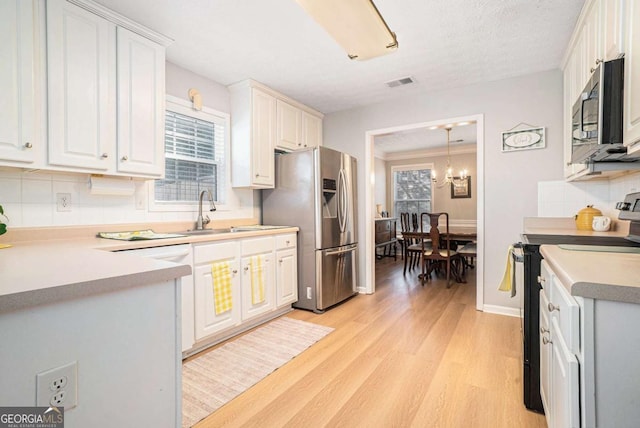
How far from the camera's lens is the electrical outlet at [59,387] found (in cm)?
70

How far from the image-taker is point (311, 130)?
4.07 metres

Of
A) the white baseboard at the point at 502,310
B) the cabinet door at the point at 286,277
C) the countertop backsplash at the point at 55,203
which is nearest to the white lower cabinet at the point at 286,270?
the cabinet door at the point at 286,277

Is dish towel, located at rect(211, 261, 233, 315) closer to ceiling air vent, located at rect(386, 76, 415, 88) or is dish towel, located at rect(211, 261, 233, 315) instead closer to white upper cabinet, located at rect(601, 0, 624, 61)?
ceiling air vent, located at rect(386, 76, 415, 88)

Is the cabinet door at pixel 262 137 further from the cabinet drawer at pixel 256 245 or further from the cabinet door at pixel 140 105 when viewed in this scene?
the cabinet door at pixel 140 105

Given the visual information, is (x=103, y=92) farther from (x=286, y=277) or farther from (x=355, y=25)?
(x=286, y=277)

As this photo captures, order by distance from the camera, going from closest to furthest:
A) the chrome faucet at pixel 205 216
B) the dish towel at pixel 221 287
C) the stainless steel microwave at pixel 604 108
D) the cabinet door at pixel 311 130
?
the stainless steel microwave at pixel 604 108
the dish towel at pixel 221 287
the chrome faucet at pixel 205 216
the cabinet door at pixel 311 130

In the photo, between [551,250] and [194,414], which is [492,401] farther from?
[194,414]

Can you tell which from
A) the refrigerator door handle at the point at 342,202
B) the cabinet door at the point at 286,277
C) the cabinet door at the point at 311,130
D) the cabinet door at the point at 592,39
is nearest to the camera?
the cabinet door at the point at 592,39

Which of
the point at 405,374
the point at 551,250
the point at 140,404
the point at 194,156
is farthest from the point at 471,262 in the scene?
the point at 140,404

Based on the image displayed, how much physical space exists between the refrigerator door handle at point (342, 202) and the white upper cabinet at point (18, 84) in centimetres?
257

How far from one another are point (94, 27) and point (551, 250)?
2.93 metres

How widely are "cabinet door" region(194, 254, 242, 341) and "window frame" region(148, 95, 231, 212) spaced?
2.44ft

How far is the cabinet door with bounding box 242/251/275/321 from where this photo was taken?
2682 mm

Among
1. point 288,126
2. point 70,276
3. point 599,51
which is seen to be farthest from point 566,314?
point 288,126
